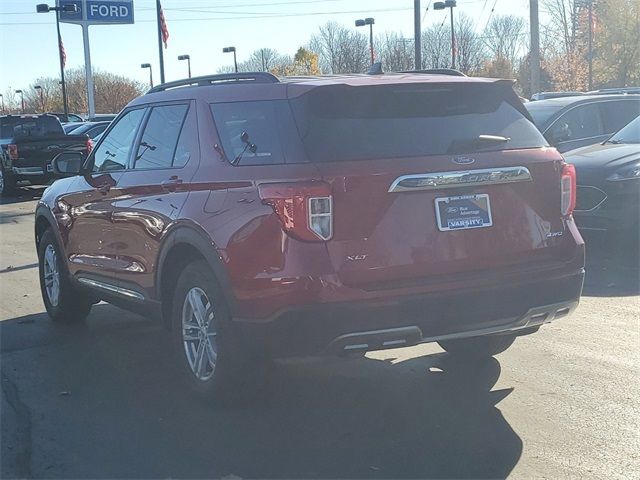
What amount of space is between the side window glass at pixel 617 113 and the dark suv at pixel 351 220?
742 cm

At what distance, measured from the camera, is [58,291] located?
7.09m

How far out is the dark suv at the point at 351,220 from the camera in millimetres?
4012

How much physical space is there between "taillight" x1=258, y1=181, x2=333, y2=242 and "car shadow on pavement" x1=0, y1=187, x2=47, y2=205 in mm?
17107

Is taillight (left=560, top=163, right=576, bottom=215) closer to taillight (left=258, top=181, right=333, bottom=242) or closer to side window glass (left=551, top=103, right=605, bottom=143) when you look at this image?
taillight (left=258, top=181, right=333, bottom=242)

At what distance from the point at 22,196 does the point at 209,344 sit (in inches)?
715

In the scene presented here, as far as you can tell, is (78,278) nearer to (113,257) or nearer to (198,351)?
(113,257)

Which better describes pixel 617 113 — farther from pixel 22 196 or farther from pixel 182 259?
pixel 22 196

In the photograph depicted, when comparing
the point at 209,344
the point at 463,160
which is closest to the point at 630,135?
the point at 463,160

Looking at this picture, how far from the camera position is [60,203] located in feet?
22.5

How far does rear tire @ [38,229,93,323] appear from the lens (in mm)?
6957

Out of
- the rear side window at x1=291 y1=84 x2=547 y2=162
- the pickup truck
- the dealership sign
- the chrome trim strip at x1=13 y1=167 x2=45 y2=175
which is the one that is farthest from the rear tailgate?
the dealership sign

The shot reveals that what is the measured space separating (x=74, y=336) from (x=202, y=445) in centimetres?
283

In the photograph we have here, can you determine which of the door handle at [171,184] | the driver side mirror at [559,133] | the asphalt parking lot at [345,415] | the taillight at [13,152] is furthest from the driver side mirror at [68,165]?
the taillight at [13,152]

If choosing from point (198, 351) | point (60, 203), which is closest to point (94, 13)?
point (60, 203)
